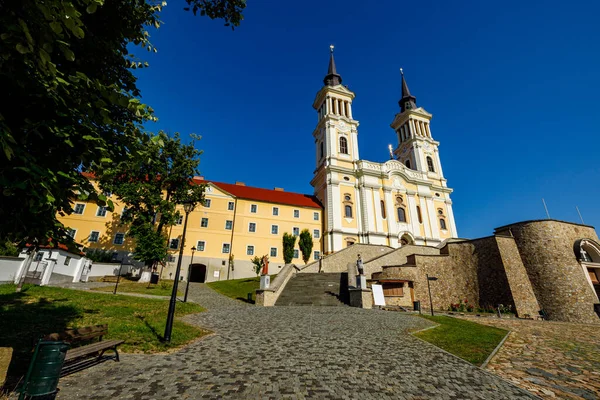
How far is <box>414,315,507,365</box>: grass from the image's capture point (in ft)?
25.5

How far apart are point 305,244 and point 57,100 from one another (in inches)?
1353

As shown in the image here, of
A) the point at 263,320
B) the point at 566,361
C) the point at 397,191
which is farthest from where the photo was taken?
the point at 397,191

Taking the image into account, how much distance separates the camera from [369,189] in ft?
131

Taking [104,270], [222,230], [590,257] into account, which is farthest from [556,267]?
[104,270]

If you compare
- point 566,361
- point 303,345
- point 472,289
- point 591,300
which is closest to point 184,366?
point 303,345

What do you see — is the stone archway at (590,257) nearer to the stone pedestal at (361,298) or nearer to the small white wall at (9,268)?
the stone pedestal at (361,298)

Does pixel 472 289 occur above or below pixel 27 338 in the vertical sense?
above

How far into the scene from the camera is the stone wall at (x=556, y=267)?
20.0 meters

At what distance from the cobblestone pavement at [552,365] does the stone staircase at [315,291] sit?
1042 cm

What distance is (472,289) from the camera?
22703 mm

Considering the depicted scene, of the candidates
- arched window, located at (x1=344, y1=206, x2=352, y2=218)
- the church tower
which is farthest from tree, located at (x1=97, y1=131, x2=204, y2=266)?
arched window, located at (x1=344, y1=206, x2=352, y2=218)

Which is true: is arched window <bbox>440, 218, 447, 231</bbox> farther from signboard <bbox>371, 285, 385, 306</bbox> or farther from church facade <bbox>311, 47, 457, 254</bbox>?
signboard <bbox>371, 285, 385, 306</bbox>

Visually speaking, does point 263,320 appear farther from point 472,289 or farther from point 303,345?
point 472,289

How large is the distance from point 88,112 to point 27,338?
6.80m
